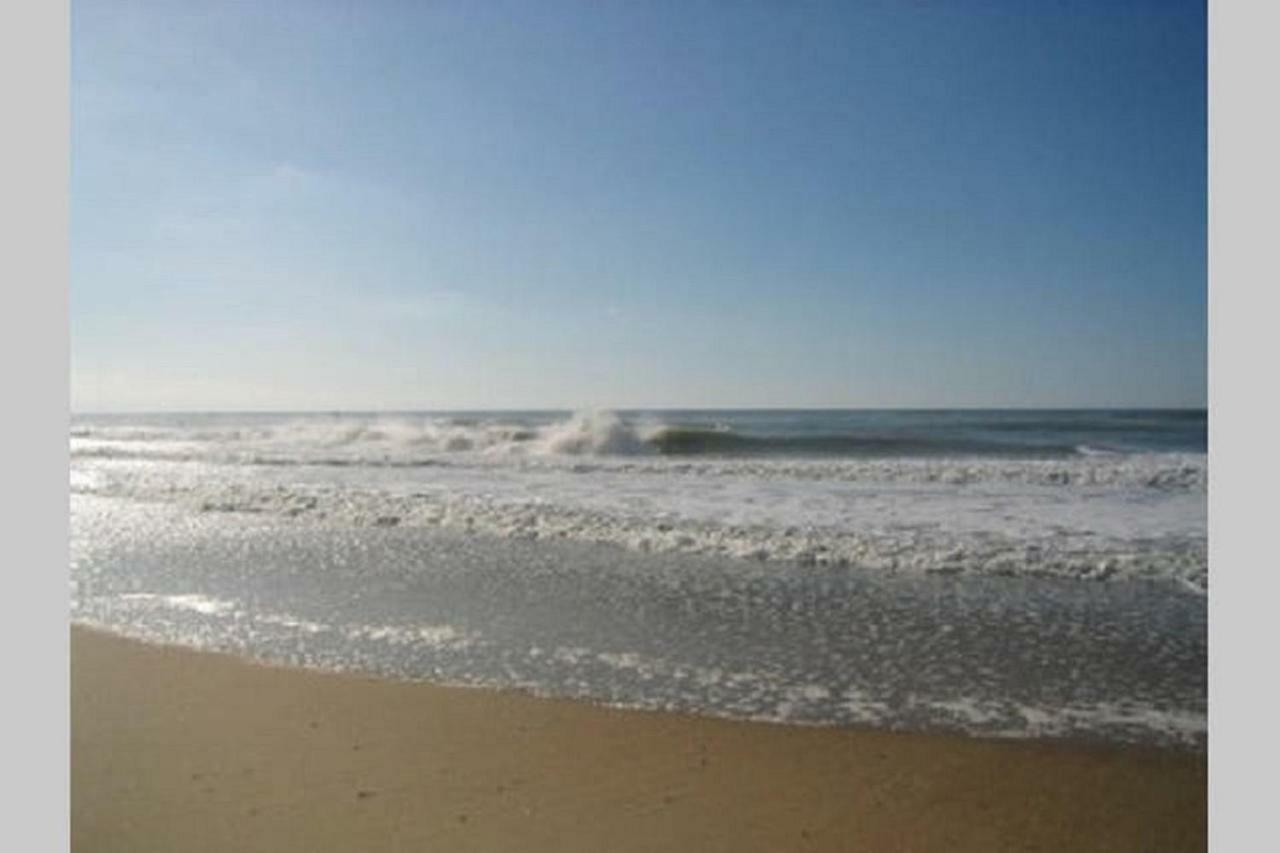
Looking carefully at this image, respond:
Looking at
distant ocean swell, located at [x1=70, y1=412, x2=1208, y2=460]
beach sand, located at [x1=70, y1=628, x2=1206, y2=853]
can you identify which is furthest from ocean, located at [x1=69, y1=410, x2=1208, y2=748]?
distant ocean swell, located at [x1=70, y1=412, x2=1208, y2=460]

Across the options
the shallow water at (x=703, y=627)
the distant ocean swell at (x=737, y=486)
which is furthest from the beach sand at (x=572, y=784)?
the distant ocean swell at (x=737, y=486)

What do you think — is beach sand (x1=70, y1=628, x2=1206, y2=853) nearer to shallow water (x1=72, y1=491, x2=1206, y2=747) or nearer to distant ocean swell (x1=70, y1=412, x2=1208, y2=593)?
shallow water (x1=72, y1=491, x2=1206, y2=747)

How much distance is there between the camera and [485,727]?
3.24m

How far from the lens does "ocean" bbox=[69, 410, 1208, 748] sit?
3.58 metres

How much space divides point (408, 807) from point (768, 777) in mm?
1332

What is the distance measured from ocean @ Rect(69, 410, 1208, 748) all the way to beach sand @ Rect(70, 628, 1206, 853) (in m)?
0.23

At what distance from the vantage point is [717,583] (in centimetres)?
499

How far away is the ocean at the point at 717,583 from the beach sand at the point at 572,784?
0.76 ft

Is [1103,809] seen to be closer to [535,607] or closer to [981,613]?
[981,613]

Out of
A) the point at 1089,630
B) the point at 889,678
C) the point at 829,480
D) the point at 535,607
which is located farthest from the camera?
Result: the point at 829,480

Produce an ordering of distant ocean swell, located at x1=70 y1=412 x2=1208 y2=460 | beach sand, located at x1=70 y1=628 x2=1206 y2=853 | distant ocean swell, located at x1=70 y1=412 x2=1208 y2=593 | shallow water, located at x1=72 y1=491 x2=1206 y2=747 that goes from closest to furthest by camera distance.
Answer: beach sand, located at x1=70 y1=628 x2=1206 y2=853
shallow water, located at x1=72 y1=491 x2=1206 y2=747
distant ocean swell, located at x1=70 y1=412 x2=1208 y2=593
distant ocean swell, located at x1=70 y1=412 x2=1208 y2=460

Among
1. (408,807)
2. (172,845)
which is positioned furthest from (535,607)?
(172,845)

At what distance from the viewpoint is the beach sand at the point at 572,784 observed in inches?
105

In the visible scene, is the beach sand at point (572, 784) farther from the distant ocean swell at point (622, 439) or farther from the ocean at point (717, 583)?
the distant ocean swell at point (622, 439)
